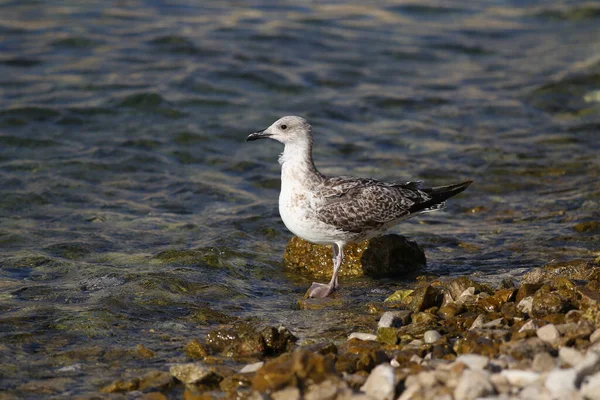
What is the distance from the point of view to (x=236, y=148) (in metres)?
13.2

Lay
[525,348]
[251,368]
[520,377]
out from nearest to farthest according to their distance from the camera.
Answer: [520,377], [525,348], [251,368]

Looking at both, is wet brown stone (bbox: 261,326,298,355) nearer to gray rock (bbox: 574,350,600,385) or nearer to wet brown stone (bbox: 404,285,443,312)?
wet brown stone (bbox: 404,285,443,312)

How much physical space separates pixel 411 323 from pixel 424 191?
8.04 feet

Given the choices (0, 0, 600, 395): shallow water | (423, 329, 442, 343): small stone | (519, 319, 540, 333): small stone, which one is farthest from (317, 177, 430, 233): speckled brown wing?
(519, 319, 540, 333): small stone

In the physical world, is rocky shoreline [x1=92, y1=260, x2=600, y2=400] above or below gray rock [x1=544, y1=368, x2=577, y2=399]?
below

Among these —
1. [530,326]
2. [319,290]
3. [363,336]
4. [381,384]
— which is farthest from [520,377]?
[319,290]

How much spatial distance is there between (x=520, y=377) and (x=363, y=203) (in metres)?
3.68

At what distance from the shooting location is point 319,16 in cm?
1969

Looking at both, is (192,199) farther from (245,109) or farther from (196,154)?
(245,109)

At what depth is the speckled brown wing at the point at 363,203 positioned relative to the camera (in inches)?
325

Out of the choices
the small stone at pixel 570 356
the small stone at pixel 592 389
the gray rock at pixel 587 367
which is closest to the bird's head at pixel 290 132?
the small stone at pixel 570 356

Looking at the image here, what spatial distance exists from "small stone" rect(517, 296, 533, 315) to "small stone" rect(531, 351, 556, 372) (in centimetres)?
131

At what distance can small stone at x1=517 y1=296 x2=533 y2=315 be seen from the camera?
21.6ft

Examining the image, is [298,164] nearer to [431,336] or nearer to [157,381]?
[431,336]
